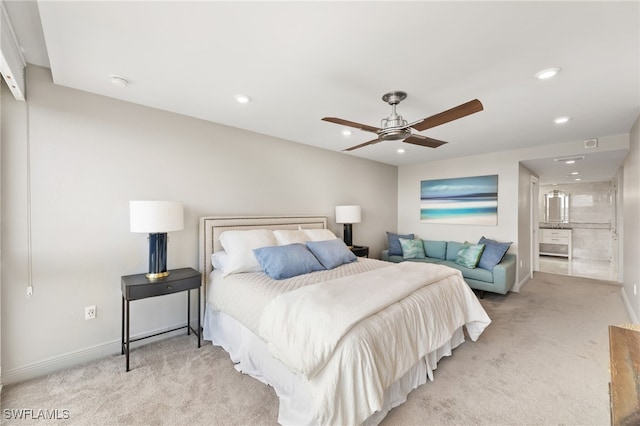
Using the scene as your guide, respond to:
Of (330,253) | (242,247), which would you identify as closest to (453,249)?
(330,253)

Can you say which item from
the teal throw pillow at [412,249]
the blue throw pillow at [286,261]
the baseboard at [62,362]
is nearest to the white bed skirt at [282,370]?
the blue throw pillow at [286,261]

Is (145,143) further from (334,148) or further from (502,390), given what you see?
(502,390)

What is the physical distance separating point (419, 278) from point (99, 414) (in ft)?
8.53

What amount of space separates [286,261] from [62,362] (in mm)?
2084

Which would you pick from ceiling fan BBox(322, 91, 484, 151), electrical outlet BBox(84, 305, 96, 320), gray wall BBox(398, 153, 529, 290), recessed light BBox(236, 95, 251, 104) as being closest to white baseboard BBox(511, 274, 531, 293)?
gray wall BBox(398, 153, 529, 290)

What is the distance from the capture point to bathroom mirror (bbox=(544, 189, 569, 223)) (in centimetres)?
806

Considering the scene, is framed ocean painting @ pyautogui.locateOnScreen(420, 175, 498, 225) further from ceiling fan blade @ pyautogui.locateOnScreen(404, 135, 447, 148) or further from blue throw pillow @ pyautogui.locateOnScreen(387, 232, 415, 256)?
ceiling fan blade @ pyautogui.locateOnScreen(404, 135, 447, 148)

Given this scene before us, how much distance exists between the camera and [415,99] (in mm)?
2500

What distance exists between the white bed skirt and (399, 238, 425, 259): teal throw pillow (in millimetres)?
2328

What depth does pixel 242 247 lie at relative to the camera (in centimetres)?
291

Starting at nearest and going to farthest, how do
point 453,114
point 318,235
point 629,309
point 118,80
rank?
point 453,114 < point 118,80 < point 629,309 < point 318,235

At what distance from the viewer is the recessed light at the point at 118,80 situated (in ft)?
7.06

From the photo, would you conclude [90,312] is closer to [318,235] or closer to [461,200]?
[318,235]

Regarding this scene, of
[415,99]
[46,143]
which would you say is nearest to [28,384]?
[46,143]
